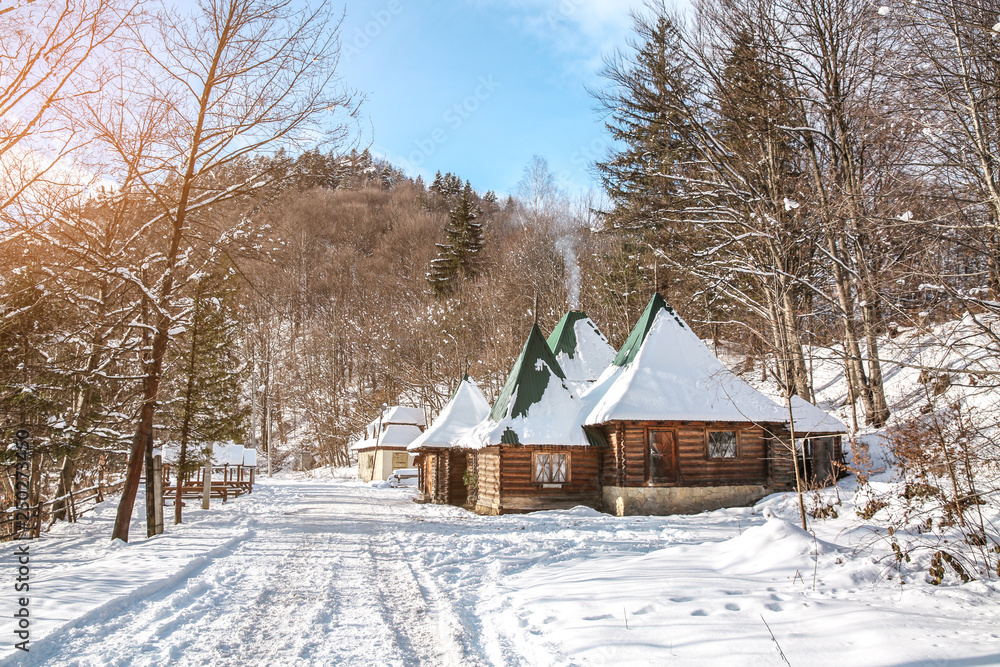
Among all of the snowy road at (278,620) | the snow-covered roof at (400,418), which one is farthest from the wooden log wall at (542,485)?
the snow-covered roof at (400,418)

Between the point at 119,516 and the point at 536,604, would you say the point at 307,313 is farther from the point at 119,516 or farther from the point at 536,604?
the point at 536,604

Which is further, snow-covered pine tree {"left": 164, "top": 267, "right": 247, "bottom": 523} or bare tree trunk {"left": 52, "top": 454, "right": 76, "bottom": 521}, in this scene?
snow-covered pine tree {"left": 164, "top": 267, "right": 247, "bottom": 523}

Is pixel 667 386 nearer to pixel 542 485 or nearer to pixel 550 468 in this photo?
pixel 550 468

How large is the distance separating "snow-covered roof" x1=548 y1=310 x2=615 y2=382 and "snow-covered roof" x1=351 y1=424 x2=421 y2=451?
21.4 metres

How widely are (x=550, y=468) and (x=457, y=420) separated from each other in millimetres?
7010

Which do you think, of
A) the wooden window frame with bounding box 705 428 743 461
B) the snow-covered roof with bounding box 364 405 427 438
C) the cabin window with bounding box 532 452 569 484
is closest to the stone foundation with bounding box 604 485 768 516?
the wooden window frame with bounding box 705 428 743 461

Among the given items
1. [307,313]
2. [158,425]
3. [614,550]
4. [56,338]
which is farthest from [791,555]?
[307,313]

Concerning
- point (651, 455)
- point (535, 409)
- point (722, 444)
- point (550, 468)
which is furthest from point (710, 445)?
point (535, 409)

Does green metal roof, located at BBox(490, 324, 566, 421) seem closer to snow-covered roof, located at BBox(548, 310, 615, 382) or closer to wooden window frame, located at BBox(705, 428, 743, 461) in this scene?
snow-covered roof, located at BBox(548, 310, 615, 382)

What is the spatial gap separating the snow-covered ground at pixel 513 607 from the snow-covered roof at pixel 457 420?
1317 centimetres

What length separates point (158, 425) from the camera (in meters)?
18.4

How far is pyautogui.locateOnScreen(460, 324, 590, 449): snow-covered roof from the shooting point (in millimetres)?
19812

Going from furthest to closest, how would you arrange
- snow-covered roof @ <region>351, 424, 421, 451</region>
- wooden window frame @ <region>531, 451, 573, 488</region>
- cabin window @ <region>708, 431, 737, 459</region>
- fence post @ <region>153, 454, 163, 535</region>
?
snow-covered roof @ <region>351, 424, 421, 451</region> → wooden window frame @ <region>531, 451, 573, 488</region> → cabin window @ <region>708, 431, 737, 459</region> → fence post @ <region>153, 454, 163, 535</region>

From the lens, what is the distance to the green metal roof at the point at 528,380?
68.1 ft
